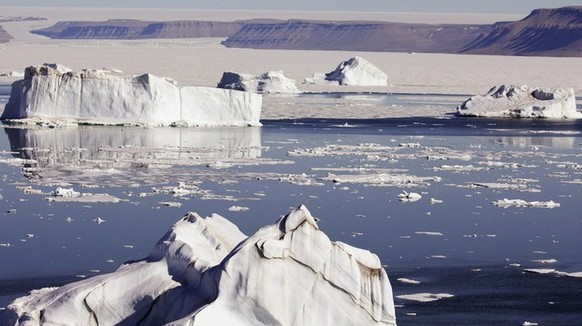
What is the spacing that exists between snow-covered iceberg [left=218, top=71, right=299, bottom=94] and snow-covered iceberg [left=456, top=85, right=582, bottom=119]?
7.04m

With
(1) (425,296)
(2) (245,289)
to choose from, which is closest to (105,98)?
(1) (425,296)

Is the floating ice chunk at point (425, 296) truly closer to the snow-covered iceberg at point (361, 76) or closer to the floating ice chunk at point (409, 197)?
the floating ice chunk at point (409, 197)

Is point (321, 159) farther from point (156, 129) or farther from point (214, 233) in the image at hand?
point (214, 233)

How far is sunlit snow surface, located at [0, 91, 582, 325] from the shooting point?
937 centimetres

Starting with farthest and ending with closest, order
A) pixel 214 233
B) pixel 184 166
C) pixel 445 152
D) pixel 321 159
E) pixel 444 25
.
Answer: pixel 444 25, pixel 445 152, pixel 321 159, pixel 184 166, pixel 214 233

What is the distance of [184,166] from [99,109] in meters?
5.67

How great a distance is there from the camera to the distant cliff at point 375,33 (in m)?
132

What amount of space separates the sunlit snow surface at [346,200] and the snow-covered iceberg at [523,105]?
5.01 m

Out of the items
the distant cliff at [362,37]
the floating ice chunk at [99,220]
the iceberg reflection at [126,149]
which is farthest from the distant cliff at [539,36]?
the floating ice chunk at [99,220]

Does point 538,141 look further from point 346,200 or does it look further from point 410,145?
point 346,200

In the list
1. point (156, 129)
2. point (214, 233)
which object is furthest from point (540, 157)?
point (214, 233)

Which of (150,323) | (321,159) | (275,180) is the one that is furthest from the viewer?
(321,159)

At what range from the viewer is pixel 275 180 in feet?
48.7

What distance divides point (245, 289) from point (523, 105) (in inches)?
863
